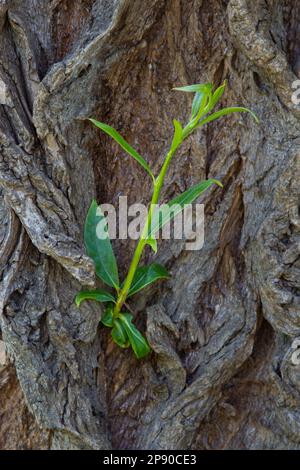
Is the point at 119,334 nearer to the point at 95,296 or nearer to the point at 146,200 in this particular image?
the point at 95,296

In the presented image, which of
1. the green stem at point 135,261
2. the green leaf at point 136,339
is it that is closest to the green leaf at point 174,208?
the green stem at point 135,261

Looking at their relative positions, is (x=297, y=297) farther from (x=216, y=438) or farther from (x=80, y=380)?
(x=80, y=380)

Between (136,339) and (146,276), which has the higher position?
(146,276)

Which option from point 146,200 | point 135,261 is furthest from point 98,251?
point 146,200

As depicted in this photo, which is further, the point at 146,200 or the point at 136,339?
the point at 146,200

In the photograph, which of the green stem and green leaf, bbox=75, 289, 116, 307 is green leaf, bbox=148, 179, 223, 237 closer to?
the green stem

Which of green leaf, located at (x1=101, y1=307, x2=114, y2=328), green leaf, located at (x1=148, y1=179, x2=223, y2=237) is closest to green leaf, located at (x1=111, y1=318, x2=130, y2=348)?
green leaf, located at (x1=101, y1=307, x2=114, y2=328)
